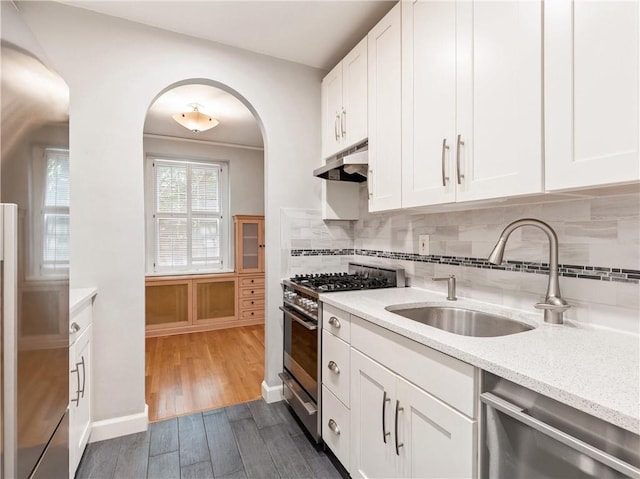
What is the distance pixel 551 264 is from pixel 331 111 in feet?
5.61

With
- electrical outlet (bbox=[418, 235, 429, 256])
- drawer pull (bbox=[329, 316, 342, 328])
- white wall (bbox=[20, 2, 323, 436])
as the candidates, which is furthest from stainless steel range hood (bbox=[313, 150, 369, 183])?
white wall (bbox=[20, 2, 323, 436])

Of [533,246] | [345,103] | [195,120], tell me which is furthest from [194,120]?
[533,246]

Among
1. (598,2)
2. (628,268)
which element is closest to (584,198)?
(628,268)

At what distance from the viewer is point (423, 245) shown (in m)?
1.90

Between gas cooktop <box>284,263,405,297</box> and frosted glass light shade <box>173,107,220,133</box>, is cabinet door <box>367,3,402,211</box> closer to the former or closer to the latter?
gas cooktop <box>284,263,405,297</box>

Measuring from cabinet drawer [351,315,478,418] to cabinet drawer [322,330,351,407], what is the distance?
0.15 metres

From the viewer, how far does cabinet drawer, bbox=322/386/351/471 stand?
59.1 inches

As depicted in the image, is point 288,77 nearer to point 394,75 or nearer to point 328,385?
point 394,75

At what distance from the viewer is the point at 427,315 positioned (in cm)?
158

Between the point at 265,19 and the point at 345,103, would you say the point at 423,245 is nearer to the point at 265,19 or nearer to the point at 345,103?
the point at 345,103

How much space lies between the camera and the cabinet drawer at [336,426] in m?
1.50

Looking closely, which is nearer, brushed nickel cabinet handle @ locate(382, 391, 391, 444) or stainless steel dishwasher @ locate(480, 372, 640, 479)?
stainless steel dishwasher @ locate(480, 372, 640, 479)

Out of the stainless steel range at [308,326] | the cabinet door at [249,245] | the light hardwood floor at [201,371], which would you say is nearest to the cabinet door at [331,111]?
the stainless steel range at [308,326]

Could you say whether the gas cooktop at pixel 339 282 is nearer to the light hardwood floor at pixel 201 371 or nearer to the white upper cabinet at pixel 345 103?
the white upper cabinet at pixel 345 103
